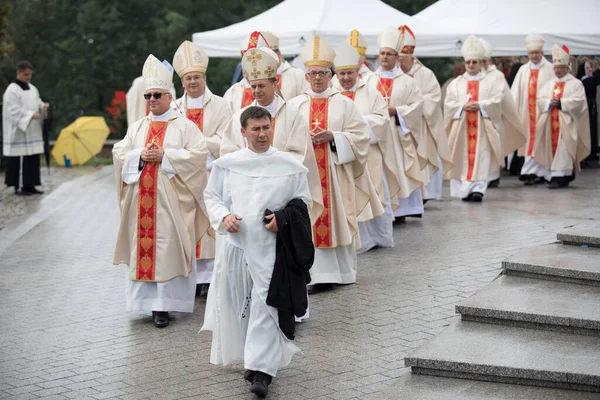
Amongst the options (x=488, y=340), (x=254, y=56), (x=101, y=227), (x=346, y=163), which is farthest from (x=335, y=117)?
(x=101, y=227)

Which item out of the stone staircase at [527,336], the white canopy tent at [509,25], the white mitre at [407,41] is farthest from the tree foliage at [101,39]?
the stone staircase at [527,336]

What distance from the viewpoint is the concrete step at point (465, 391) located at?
6145 mm

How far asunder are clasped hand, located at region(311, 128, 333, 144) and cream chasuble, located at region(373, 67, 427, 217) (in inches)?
133

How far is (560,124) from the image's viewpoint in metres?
15.9

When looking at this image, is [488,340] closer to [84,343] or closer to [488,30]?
[84,343]

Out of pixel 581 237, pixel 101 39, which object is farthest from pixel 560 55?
pixel 101 39

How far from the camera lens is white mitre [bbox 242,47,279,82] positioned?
7.38m

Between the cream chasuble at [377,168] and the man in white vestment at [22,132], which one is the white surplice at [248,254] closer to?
the cream chasuble at [377,168]

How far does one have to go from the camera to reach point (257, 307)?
6.34 metres

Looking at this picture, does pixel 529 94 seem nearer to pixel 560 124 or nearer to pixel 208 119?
pixel 560 124

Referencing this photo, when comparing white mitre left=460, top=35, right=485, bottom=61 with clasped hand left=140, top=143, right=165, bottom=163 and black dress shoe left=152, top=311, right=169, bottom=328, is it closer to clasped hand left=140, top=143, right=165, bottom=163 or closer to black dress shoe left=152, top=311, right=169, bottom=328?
clasped hand left=140, top=143, right=165, bottom=163

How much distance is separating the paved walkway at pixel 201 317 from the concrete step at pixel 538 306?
0.33 meters

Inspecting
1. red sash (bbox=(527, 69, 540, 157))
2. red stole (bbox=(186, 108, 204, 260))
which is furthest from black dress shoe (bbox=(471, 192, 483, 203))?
red stole (bbox=(186, 108, 204, 260))

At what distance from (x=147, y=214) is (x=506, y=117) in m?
8.56
